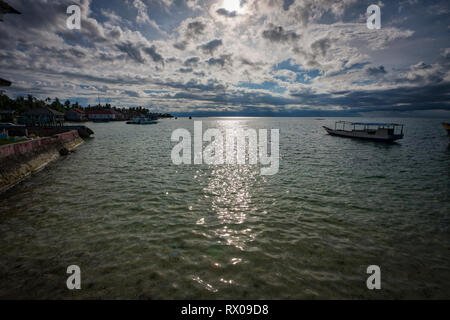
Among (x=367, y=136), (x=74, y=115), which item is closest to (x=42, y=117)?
(x=74, y=115)

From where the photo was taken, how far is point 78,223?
28.9 feet

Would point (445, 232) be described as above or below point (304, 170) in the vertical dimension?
below

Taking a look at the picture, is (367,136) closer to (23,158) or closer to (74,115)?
(23,158)

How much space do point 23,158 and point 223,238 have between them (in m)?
19.5

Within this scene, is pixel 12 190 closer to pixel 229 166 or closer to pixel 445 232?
pixel 229 166

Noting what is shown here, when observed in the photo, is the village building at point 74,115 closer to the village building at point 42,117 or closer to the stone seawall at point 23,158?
the village building at point 42,117

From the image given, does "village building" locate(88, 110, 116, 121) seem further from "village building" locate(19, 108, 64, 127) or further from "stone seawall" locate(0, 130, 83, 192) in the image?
"stone seawall" locate(0, 130, 83, 192)

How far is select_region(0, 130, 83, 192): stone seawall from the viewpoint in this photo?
45.1ft

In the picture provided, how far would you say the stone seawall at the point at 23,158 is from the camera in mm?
13734

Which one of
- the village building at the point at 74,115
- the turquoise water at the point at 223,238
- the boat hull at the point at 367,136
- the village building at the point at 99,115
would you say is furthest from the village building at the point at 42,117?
the village building at the point at 99,115

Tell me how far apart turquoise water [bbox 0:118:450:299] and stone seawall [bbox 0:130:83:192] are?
1182 millimetres

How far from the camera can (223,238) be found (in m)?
7.98
